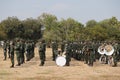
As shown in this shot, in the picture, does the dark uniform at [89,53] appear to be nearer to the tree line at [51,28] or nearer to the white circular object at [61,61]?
the white circular object at [61,61]

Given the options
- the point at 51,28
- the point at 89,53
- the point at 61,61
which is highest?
the point at 51,28

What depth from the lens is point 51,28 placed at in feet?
314

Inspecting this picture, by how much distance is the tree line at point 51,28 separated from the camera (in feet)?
277

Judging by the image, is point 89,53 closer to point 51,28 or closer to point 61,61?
point 61,61

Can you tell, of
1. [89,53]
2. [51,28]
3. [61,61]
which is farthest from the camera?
[51,28]

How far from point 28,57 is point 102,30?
53508mm

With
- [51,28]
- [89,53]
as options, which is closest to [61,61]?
[89,53]

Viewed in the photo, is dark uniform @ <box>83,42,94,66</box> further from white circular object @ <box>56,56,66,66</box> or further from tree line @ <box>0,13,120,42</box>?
tree line @ <box>0,13,120,42</box>

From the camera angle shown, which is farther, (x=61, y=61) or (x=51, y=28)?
(x=51, y=28)

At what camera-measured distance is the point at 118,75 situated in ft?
63.0

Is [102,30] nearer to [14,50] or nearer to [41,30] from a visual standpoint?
[41,30]

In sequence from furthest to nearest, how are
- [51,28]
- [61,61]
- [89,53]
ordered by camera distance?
[51,28] → [89,53] → [61,61]

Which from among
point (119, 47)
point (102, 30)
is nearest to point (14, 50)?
point (119, 47)

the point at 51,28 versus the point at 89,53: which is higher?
the point at 51,28
